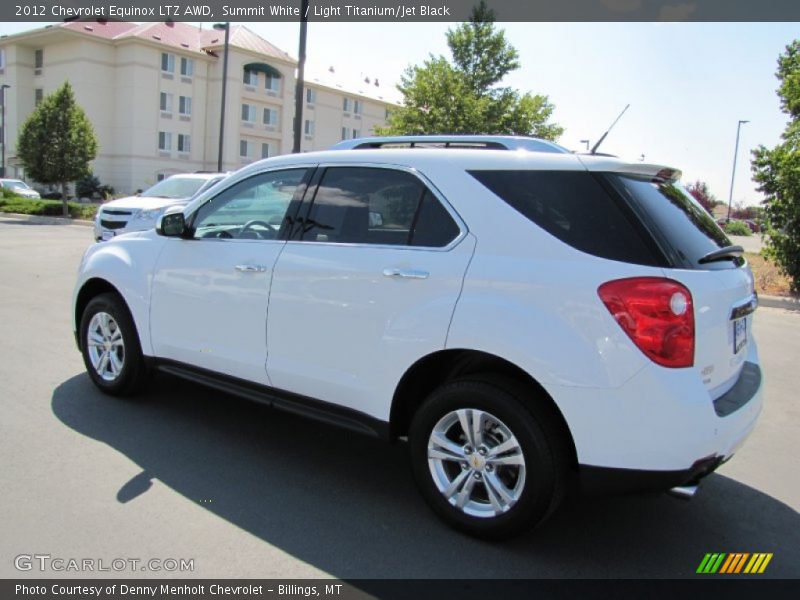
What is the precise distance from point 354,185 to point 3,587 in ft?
8.18

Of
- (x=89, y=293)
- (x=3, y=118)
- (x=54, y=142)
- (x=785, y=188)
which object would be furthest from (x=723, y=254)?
(x=3, y=118)

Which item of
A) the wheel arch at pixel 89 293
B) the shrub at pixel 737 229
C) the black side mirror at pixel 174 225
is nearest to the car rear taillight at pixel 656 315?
the black side mirror at pixel 174 225

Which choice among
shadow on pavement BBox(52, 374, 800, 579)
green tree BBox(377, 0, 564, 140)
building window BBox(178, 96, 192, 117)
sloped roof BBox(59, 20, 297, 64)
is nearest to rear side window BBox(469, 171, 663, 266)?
shadow on pavement BBox(52, 374, 800, 579)

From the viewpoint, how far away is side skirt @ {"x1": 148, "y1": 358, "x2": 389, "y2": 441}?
3.47m

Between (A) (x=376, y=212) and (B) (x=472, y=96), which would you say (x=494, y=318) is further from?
(B) (x=472, y=96)

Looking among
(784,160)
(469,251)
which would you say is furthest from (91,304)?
(784,160)

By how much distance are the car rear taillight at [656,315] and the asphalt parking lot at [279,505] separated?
1.04 metres

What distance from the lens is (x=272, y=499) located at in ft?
11.5

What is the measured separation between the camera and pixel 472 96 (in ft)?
75.2

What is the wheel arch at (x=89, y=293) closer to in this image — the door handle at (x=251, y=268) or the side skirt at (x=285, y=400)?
the side skirt at (x=285, y=400)

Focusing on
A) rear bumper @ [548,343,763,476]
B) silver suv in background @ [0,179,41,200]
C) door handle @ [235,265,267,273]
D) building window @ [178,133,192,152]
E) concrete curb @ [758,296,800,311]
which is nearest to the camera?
rear bumper @ [548,343,763,476]

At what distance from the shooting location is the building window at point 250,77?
55719mm

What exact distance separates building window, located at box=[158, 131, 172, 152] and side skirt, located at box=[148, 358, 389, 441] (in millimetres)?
53100

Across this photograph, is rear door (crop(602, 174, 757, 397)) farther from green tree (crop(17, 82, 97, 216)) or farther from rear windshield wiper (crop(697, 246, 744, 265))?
green tree (crop(17, 82, 97, 216))
